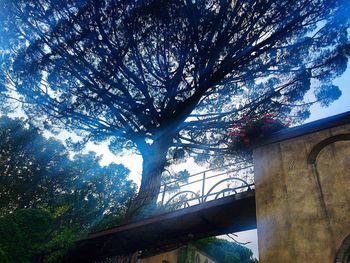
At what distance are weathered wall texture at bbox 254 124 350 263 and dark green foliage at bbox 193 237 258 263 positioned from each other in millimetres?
6654

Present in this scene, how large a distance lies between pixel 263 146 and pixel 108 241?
4.66 meters

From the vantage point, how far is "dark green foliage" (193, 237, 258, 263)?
41.3ft

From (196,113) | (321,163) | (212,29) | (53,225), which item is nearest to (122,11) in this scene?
(212,29)

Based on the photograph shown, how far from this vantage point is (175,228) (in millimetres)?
7555

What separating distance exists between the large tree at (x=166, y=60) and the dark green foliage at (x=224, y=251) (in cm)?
354

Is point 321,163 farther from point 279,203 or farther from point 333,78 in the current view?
point 333,78

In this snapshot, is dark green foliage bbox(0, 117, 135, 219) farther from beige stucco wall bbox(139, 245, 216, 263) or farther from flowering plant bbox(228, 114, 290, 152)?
flowering plant bbox(228, 114, 290, 152)

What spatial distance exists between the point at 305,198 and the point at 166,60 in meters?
8.27

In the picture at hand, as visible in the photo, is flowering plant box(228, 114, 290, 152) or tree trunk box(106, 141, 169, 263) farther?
tree trunk box(106, 141, 169, 263)

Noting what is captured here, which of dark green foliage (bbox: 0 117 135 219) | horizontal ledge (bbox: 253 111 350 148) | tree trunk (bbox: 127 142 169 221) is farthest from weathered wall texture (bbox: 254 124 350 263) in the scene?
dark green foliage (bbox: 0 117 135 219)

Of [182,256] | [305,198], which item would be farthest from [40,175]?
[305,198]

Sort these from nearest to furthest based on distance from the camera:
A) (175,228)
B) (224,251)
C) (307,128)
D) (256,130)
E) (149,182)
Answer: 1. (307,128)
2. (256,130)
3. (175,228)
4. (149,182)
5. (224,251)

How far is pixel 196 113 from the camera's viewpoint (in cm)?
1336

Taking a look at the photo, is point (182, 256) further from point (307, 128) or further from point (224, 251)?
point (224, 251)
